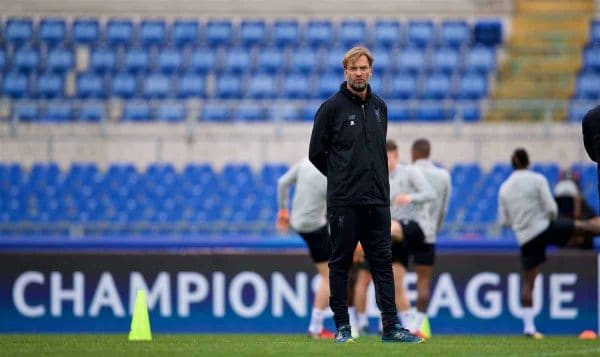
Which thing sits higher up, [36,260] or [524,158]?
[524,158]

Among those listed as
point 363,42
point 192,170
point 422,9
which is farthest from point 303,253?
point 422,9

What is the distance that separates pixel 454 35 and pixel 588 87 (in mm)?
2917

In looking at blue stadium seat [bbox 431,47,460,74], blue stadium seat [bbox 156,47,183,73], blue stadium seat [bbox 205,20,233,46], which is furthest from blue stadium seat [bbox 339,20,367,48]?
blue stadium seat [bbox 156,47,183,73]

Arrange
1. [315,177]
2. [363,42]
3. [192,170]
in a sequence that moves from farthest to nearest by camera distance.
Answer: [363,42] → [192,170] → [315,177]

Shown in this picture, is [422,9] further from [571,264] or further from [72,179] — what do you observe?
[571,264]

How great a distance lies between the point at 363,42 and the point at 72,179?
701cm

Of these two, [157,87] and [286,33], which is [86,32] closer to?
[157,87]

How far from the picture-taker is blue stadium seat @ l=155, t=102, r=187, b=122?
22703mm

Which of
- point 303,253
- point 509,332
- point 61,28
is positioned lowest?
point 509,332

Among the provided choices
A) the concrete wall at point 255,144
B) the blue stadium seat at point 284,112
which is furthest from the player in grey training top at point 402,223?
the blue stadium seat at point 284,112

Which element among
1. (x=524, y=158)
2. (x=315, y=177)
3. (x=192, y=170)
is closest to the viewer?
(x=315, y=177)

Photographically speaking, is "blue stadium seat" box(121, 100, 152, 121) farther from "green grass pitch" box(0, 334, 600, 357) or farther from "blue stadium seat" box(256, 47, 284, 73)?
"green grass pitch" box(0, 334, 600, 357)

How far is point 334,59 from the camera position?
80.6 ft

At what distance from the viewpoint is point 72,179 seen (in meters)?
21.0
